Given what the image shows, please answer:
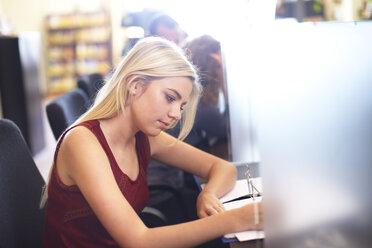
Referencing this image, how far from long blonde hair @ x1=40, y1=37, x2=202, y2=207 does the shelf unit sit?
703 cm

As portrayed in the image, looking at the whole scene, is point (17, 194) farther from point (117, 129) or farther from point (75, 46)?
point (75, 46)

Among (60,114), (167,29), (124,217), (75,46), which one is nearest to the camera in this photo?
(124,217)

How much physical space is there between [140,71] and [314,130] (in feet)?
1.58

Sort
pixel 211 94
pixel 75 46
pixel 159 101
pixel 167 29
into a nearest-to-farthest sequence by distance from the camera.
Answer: pixel 159 101 → pixel 211 94 → pixel 167 29 → pixel 75 46

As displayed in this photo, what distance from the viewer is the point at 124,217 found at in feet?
2.97

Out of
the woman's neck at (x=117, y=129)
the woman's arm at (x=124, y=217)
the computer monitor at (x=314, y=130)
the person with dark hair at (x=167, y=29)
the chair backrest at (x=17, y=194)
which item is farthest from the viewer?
the person with dark hair at (x=167, y=29)

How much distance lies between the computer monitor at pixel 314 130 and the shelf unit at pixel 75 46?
24.5ft

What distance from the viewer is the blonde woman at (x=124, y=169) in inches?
35.3

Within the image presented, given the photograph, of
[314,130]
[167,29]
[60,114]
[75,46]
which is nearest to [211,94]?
[167,29]

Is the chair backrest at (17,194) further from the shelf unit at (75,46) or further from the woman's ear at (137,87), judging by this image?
the shelf unit at (75,46)

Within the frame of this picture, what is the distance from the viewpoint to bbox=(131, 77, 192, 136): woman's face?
41.1 inches

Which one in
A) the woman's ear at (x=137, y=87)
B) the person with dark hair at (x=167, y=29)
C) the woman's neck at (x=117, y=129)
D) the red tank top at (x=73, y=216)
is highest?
the person with dark hair at (x=167, y=29)

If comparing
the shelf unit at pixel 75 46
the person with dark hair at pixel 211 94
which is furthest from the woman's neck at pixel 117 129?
the shelf unit at pixel 75 46

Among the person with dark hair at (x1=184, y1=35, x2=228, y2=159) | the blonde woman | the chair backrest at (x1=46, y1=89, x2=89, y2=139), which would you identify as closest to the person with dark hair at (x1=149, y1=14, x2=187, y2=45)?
the person with dark hair at (x1=184, y1=35, x2=228, y2=159)
